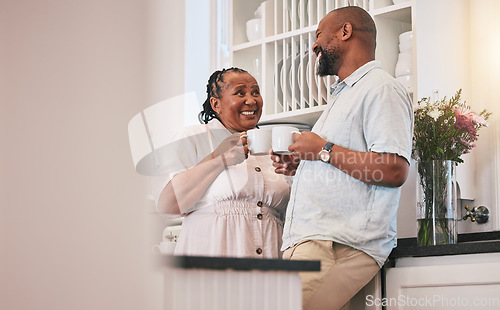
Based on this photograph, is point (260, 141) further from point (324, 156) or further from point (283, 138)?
point (324, 156)

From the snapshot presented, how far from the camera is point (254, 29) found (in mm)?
2777

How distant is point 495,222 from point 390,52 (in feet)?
2.40

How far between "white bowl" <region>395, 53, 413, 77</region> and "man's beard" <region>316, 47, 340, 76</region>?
56 cm

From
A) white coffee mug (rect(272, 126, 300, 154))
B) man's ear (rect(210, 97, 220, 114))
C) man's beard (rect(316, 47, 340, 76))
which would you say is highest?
man's beard (rect(316, 47, 340, 76))

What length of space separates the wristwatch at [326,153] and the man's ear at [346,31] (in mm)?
352

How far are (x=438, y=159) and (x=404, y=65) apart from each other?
17.8 inches

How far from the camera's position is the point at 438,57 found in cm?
219

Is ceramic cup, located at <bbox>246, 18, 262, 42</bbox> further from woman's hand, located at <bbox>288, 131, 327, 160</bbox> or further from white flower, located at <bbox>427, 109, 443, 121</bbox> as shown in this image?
woman's hand, located at <bbox>288, 131, 327, 160</bbox>

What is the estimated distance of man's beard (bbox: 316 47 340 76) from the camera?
5.61 feet

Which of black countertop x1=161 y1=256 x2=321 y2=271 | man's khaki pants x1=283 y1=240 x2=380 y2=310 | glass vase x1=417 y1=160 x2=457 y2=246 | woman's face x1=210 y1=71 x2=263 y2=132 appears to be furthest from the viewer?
woman's face x1=210 y1=71 x2=263 y2=132

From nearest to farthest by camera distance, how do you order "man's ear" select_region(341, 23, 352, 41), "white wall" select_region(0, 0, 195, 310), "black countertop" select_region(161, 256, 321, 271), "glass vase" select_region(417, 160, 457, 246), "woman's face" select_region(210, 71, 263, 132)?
"white wall" select_region(0, 0, 195, 310)
"black countertop" select_region(161, 256, 321, 271)
"man's ear" select_region(341, 23, 352, 41)
"glass vase" select_region(417, 160, 457, 246)
"woman's face" select_region(210, 71, 263, 132)

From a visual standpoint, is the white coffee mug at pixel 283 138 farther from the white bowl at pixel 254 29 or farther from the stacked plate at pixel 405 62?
the white bowl at pixel 254 29

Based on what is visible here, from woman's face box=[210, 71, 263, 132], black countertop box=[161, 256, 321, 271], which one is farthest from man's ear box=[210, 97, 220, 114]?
black countertop box=[161, 256, 321, 271]

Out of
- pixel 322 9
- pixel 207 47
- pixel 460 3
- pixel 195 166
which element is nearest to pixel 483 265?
pixel 195 166
